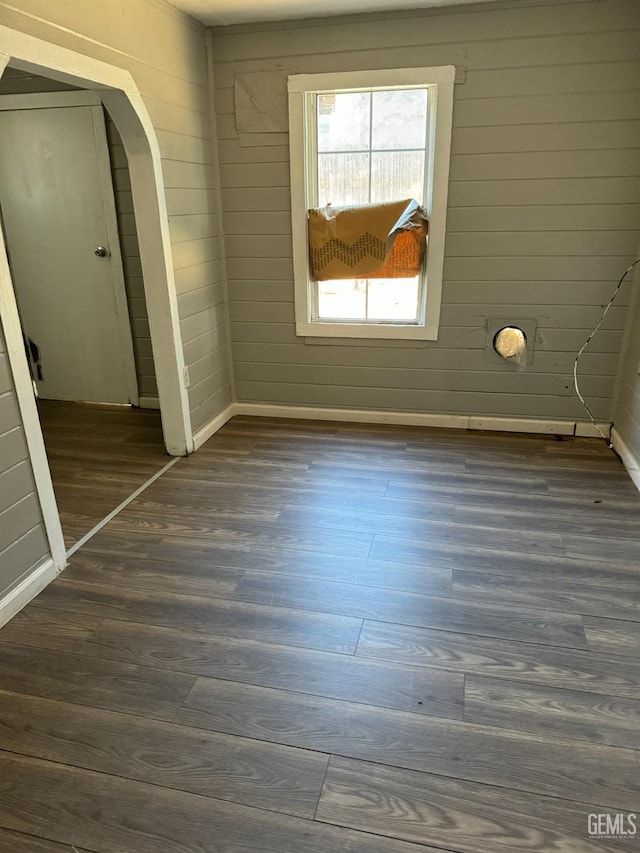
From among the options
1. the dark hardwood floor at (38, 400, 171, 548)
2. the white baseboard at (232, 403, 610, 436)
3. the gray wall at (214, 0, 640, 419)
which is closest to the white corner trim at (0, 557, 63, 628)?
the dark hardwood floor at (38, 400, 171, 548)

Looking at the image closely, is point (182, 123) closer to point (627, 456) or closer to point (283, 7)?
point (283, 7)

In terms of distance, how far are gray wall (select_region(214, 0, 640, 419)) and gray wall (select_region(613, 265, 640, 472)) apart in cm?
9

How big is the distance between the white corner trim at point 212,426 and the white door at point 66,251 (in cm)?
79

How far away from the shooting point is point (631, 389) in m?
3.19

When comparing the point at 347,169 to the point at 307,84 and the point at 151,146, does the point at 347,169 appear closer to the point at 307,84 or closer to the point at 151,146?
the point at 307,84

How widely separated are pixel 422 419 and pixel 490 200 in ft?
4.54

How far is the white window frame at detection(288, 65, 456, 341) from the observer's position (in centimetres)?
318

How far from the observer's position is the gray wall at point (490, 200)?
3027 mm

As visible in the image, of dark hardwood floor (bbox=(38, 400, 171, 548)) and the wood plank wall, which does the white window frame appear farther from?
dark hardwood floor (bbox=(38, 400, 171, 548))

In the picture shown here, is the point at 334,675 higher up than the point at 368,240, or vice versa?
the point at 368,240

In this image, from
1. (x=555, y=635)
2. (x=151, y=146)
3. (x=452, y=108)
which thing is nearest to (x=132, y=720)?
(x=555, y=635)

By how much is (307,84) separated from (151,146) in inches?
41.8

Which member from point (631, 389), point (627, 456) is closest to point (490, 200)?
point (631, 389)

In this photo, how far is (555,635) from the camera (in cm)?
197
